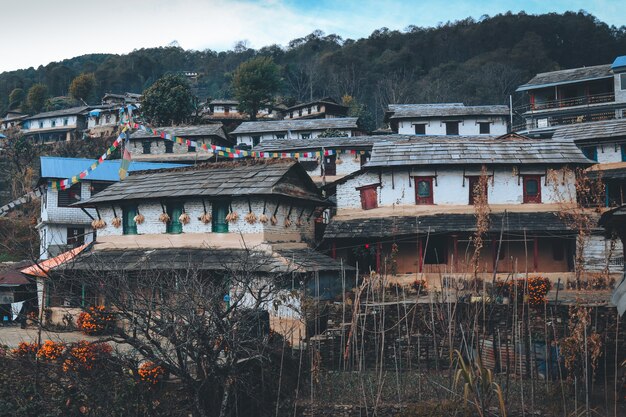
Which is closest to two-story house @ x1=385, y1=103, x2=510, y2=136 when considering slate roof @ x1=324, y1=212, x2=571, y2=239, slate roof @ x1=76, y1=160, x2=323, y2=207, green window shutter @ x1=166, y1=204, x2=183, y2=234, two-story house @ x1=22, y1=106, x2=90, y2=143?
slate roof @ x1=76, y1=160, x2=323, y2=207

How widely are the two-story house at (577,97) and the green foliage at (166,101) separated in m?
34.1

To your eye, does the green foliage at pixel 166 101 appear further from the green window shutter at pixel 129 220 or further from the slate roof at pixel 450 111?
the green window shutter at pixel 129 220

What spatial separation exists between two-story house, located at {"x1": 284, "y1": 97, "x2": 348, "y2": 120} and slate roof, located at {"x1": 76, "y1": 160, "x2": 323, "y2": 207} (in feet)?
140

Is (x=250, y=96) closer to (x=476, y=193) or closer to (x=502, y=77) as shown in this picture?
(x=502, y=77)

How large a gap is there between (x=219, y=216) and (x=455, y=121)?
33.8 metres

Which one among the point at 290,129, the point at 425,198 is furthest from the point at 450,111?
the point at 425,198

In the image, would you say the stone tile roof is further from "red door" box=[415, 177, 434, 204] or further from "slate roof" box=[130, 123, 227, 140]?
"slate roof" box=[130, 123, 227, 140]

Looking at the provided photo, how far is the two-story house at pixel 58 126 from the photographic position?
3233 inches

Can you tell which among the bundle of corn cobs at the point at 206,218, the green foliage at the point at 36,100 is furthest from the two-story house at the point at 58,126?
the bundle of corn cobs at the point at 206,218

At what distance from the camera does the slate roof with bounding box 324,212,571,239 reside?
26297 mm

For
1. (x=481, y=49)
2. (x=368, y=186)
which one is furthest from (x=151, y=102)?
(x=481, y=49)

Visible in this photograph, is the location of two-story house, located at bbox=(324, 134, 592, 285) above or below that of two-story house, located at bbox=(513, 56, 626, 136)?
Result: below

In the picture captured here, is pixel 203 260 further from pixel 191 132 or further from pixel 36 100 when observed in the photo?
pixel 36 100

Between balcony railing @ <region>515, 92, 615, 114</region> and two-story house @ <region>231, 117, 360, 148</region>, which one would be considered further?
two-story house @ <region>231, 117, 360, 148</region>
